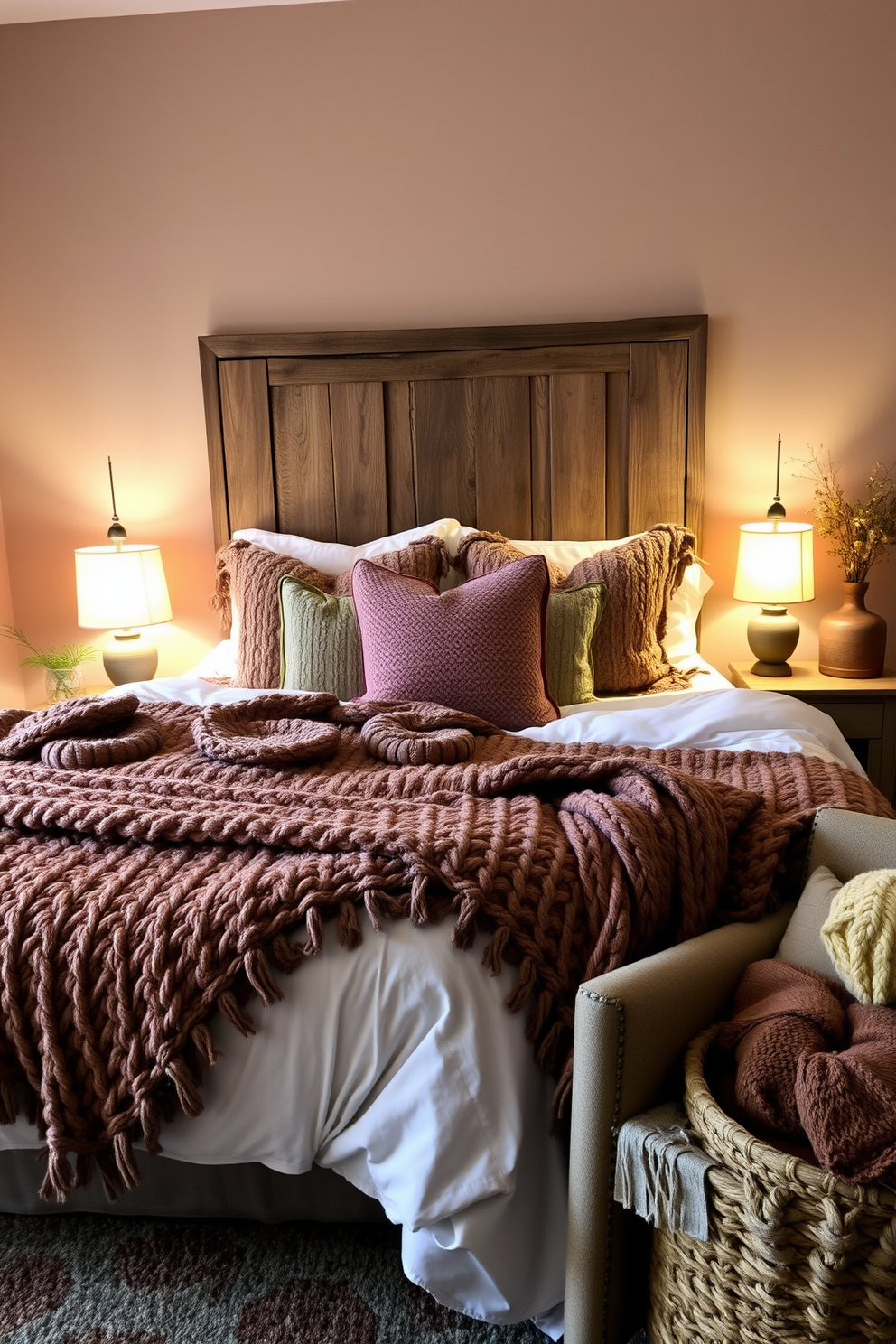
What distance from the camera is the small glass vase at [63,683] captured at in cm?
319

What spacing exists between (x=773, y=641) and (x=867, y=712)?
328 millimetres

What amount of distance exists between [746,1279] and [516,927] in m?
0.45

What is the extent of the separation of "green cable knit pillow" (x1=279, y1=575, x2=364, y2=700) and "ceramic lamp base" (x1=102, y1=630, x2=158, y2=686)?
693 mm

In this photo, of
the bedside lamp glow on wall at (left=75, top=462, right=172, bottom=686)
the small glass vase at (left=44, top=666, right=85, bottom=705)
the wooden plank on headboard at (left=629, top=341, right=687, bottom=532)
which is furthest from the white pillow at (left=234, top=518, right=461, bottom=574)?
the small glass vase at (left=44, top=666, right=85, bottom=705)

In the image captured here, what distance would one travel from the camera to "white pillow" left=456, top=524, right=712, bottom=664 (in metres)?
2.93

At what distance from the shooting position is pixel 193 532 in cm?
335

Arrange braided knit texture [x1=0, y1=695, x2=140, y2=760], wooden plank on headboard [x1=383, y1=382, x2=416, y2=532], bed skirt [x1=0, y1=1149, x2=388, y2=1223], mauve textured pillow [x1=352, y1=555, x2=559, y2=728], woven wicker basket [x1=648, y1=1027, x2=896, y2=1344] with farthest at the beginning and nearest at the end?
wooden plank on headboard [x1=383, y1=382, x2=416, y2=532] → mauve textured pillow [x1=352, y1=555, x2=559, y2=728] → braided knit texture [x1=0, y1=695, x2=140, y2=760] → bed skirt [x1=0, y1=1149, x2=388, y2=1223] → woven wicker basket [x1=648, y1=1027, x2=896, y2=1344]

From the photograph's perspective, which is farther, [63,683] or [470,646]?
[63,683]

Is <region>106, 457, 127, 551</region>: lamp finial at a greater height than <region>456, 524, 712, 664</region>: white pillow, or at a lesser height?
greater

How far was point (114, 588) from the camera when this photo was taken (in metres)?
3.09

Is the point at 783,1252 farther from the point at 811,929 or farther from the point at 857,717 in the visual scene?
the point at 857,717

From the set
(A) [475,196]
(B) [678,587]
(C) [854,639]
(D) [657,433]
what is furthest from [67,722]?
(C) [854,639]

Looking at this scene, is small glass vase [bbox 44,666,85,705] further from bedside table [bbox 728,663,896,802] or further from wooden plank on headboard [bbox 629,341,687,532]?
bedside table [bbox 728,663,896,802]

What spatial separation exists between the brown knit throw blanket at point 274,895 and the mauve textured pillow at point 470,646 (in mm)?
618
